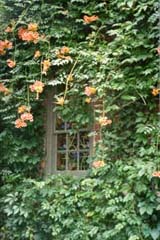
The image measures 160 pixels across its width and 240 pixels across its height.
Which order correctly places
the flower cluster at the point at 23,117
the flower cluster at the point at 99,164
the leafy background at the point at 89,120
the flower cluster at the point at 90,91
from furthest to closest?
1. the flower cluster at the point at 23,117
2. the flower cluster at the point at 90,91
3. the flower cluster at the point at 99,164
4. the leafy background at the point at 89,120

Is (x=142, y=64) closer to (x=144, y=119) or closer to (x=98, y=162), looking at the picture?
(x=144, y=119)

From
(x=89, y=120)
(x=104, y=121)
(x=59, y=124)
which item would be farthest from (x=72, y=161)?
(x=104, y=121)

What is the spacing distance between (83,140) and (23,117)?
2.77 feet

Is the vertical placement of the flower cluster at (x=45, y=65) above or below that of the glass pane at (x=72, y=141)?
above

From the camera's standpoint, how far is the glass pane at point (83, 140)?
5346mm

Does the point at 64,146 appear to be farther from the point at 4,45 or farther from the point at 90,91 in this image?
the point at 4,45

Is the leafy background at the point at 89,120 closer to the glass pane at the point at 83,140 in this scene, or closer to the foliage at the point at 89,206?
the foliage at the point at 89,206

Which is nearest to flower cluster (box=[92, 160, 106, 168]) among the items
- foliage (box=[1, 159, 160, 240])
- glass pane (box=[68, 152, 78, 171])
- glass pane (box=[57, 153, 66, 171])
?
foliage (box=[1, 159, 160, 240])

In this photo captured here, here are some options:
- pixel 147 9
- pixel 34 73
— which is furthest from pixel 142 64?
pixel 34 73

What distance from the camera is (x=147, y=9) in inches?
183

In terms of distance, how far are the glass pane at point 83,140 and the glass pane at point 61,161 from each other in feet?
0.92

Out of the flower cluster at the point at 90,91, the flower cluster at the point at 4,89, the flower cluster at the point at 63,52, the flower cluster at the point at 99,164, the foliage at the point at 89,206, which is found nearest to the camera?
the foliage at the point at 89,206

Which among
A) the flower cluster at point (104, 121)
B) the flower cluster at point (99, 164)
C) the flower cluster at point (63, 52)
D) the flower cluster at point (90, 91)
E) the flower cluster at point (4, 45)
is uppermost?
the flower cluster at point (4, 45)

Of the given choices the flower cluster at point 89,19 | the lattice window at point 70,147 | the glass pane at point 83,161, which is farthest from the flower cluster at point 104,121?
the flower cluster at point 89,19
